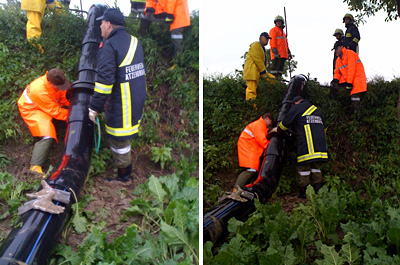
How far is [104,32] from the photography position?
273cm

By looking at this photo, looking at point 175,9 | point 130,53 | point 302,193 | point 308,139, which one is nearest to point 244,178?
point 302,193

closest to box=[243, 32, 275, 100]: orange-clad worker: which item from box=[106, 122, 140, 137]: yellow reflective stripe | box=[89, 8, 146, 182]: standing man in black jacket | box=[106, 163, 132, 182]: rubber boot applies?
box=[89, 8, 146, 182]: standing man in black jacket

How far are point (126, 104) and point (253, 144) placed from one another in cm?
130

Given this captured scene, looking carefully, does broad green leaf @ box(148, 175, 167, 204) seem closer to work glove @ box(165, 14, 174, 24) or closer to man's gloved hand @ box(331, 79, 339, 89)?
work glove @ box(165, 14, 174, 24)

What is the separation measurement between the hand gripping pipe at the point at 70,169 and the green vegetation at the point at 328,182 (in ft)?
3.32

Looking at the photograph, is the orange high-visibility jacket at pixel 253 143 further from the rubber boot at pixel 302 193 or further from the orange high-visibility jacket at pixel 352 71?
the orange high-visibility jacket at pixel 352 71

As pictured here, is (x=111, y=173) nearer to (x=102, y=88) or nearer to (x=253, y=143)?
(x=102, y=88)

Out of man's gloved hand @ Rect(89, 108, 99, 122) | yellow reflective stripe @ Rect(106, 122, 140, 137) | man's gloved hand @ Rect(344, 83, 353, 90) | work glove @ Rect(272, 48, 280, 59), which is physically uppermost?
work glove @ Rect(272, 48, 280, 59)

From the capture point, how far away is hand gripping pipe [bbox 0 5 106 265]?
2.16 metres

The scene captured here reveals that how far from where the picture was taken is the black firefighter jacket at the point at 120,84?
2.76 meters

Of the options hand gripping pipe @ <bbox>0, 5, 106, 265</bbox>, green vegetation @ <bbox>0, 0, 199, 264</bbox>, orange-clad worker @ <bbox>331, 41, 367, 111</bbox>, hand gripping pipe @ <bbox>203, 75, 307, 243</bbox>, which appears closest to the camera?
hand gripping pipe @ <bbox>0, 5, 106, 265</bbox>

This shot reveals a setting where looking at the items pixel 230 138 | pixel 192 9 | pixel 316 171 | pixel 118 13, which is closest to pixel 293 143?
pixel 316 171

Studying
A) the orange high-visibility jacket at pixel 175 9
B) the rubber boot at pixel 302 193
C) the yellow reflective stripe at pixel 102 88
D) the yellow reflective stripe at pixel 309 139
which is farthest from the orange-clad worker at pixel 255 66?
the yellow reflective stripe at pixel 102 88

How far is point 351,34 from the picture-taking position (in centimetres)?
349
